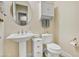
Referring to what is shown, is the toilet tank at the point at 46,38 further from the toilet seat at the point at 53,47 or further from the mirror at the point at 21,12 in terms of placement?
the mirror at the point at 21,12

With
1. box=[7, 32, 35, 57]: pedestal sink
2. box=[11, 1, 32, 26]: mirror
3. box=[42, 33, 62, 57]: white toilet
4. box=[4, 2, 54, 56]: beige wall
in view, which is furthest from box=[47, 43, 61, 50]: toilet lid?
box=[11, 1, 32, 26]: mirror

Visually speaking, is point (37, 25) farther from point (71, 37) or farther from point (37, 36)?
point (71, 37)

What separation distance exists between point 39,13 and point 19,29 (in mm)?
392

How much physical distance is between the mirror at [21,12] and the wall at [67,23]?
1.53ft

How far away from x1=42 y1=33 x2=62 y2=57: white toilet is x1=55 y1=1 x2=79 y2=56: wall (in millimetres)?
98

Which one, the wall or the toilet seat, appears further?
the wall

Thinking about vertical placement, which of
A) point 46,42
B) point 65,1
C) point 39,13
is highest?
point 65,1

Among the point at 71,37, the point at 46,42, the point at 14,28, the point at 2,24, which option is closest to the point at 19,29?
the point at 14,28

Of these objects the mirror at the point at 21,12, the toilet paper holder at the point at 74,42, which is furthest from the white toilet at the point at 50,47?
the mirror at the point at 21,12

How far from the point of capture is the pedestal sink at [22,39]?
86.2 inches

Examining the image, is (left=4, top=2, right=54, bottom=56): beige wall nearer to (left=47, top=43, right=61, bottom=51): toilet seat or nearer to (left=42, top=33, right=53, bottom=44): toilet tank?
(left=42, top=33, right=53, bottom=44): toilet tank

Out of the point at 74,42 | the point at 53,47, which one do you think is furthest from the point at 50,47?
the point at 74,42

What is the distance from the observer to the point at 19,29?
2.26 meters

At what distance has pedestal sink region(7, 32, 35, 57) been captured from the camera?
2.19 m
